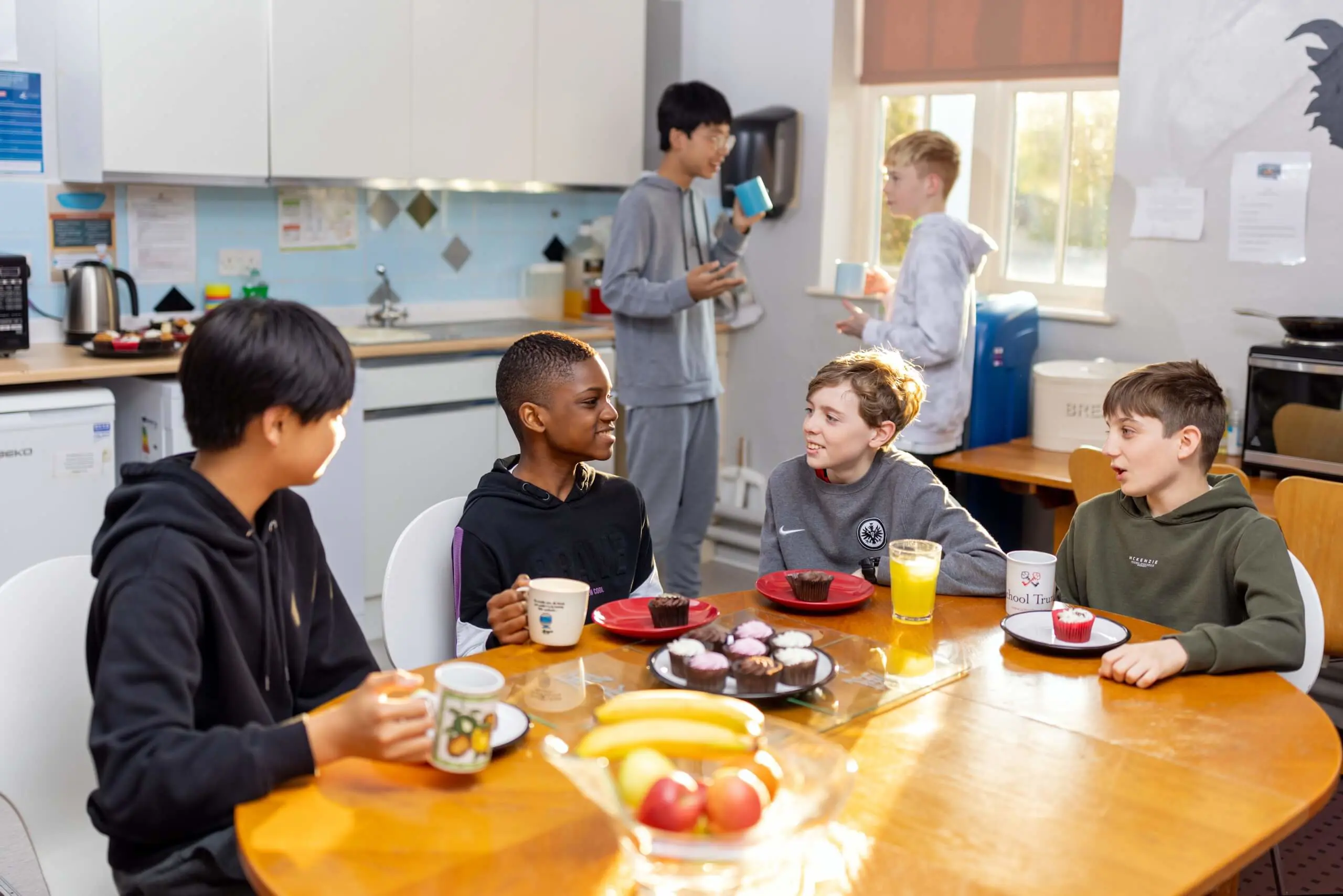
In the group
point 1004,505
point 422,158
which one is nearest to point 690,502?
point 1004,505

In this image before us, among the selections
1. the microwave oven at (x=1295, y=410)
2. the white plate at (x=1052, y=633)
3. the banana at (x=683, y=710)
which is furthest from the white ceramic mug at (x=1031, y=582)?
the microwave oven at (x=1295, y=410)

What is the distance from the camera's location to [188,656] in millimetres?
1330

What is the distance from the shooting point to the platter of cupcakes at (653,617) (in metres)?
1.76

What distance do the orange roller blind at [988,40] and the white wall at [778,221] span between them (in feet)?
0.54

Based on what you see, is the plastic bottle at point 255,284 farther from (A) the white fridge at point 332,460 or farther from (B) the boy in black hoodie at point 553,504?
(B) the boy in black hoodie at point 553,504

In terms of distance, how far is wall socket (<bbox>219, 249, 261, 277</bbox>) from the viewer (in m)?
4.02

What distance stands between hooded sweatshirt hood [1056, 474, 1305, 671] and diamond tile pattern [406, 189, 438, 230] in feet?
9.38

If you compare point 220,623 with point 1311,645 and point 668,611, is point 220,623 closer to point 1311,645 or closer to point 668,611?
point 668,611

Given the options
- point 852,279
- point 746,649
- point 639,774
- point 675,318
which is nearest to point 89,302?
point 675,318

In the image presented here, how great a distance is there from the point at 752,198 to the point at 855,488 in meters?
1.56

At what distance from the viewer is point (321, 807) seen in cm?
128

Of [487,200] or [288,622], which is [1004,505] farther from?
[288,622]

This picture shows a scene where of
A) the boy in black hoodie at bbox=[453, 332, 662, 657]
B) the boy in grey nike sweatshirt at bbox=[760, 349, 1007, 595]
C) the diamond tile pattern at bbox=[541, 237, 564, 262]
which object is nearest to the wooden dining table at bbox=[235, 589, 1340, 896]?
the boy in black hoodie at bbox=[453, 332, 662, 657]

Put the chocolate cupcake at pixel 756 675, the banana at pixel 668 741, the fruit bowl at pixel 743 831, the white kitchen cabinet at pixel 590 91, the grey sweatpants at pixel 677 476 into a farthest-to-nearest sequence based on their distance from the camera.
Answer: the white kitchen cabinet at pixel 590 91 < the grey sweatpants at pixel 677 476 < the chocolate cupcake at pixel 756 675 < the banana at pixel 668 741 < the fruit bowl at pixel 743 831
